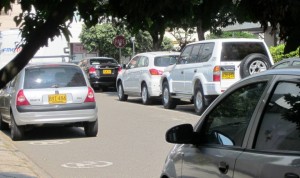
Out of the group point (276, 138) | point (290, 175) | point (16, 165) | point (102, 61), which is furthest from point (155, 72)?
point (290, 175)

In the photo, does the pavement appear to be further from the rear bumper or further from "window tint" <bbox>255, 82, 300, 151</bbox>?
"window tint" <bbox>255, 82, 300, 151</bbox>

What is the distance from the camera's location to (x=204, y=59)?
51.0ft

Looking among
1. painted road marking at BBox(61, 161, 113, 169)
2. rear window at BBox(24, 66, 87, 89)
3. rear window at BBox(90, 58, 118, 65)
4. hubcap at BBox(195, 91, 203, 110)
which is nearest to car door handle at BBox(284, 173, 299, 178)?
painted road marking at BBox(61, 161, 113, 169)

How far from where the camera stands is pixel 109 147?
37.1 ft

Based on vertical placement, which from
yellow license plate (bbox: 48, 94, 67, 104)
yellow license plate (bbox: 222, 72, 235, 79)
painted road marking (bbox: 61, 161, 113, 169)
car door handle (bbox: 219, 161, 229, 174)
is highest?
car door handle (bbox: 219, 161, 229, 174)

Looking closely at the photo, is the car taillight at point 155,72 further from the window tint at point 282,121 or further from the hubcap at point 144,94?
the window tint at point 282,121

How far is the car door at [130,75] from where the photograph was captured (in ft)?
68.7

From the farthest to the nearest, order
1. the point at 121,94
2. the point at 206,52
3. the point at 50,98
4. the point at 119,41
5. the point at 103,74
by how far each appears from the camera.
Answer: the point at 119,41
the point at 103,74
the point at 121,94
the point at 206,52
the point at 50,98

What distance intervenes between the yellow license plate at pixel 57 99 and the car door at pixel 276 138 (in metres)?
8.33

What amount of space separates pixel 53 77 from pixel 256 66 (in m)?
5.18

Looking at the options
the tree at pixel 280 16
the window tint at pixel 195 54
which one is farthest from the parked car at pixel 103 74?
the tree at pixel 280 16

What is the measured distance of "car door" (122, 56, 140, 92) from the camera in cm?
2094

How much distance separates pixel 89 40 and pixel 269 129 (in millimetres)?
43825

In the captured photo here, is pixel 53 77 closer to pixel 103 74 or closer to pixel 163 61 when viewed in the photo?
pixel 163 61
